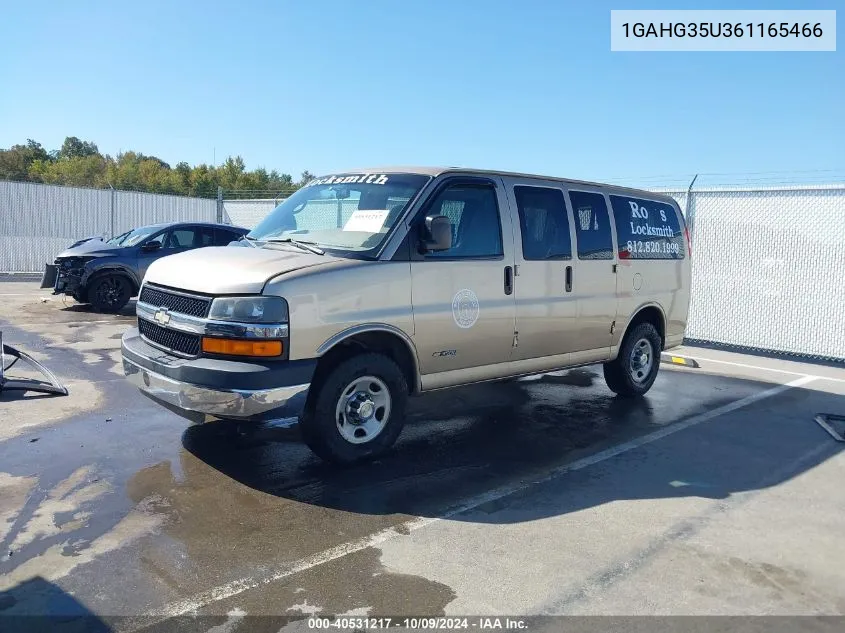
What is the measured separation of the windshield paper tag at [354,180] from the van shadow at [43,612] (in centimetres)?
364

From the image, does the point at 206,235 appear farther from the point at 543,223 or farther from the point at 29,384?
the point at 543,223

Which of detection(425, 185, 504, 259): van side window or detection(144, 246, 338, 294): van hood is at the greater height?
detection(425, 185, 504, 259): van side window

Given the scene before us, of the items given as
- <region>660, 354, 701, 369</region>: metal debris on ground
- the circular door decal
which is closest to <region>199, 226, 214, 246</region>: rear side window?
<region>660, 354, 701, 369</region>: metal debris on ground

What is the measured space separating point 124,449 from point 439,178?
3.27 m

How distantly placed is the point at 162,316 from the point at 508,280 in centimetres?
278

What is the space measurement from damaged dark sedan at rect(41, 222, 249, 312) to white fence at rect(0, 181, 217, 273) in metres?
8.83

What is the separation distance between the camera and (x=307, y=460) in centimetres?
535

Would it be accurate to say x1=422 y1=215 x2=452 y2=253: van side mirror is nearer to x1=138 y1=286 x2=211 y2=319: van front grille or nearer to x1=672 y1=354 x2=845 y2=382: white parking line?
x1=138 y1=286 x2=211 y2=319: van front grille

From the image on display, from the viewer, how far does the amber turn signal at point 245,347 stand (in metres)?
4.55

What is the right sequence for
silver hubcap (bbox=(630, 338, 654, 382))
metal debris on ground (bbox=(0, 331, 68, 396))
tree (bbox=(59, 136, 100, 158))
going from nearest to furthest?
metal debris on ground (bbox=(0, 331, 68, 396)) → silver hubcap (bbox=(630, 338, 654, 382)) → tree (bbox=(59, 136, 100, 158))

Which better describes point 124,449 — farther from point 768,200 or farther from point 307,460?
point 768,200

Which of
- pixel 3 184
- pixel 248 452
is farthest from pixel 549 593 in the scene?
pixel 3 184

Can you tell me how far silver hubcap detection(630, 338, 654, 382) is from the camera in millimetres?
7793

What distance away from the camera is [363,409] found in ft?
16.9
